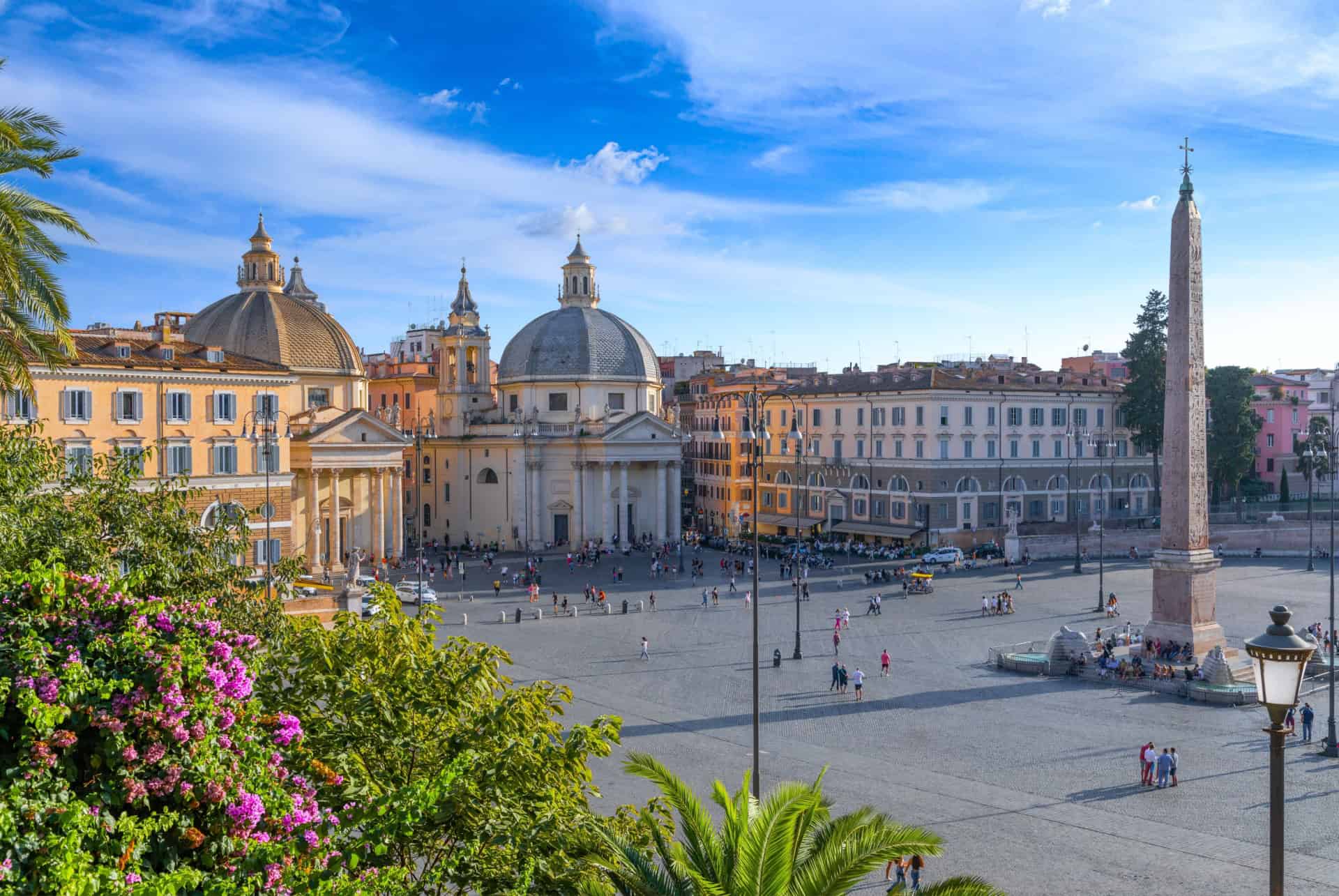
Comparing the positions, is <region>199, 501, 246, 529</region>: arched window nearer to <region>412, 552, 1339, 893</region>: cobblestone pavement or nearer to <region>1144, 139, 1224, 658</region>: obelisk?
<region>412, 552, 1339, 893</region>: cobblestone pavement

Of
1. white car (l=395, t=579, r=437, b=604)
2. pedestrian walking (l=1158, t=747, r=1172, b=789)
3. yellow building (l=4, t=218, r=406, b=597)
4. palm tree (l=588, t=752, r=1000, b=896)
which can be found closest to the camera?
palm tree (l=588, t=752, r=1000, b=896)

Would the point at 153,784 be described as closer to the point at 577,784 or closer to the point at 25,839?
the point at 25,839

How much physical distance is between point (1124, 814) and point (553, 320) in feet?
169

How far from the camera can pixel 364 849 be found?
7.80m

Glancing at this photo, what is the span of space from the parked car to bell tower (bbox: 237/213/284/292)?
3304 cm

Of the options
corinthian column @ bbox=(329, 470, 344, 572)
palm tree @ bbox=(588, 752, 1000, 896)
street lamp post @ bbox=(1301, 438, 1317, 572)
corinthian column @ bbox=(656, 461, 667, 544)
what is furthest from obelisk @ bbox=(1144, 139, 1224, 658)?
corinthian column @ bbox=(656, 461, 667, 544)

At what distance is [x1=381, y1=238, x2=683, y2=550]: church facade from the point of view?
62.3 metres

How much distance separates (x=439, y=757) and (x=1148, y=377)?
Answer: 2304 inches

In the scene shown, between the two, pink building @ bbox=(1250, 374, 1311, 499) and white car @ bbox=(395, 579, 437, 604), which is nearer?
white car @ bbox=(395, 579, 437, 604)

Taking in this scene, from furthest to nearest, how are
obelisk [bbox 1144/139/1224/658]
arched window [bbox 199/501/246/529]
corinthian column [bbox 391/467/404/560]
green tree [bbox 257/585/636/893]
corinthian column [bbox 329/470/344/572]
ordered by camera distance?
corinthian column [bbox 391/467/404/560] < corinthian column [bbox 329/470/344/572] < obelisk [bbox 1144/139/1224/658] < arched window [bbox 199/501/246/529] < green tree [bbox 257/585/636/893]

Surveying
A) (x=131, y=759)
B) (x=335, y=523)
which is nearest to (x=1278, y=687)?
(x=131, y=759)

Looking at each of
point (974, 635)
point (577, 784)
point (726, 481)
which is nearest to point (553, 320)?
point (726, 481)

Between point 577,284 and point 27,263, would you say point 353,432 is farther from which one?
point 27,263

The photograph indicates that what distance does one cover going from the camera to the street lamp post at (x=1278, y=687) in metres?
6.56
